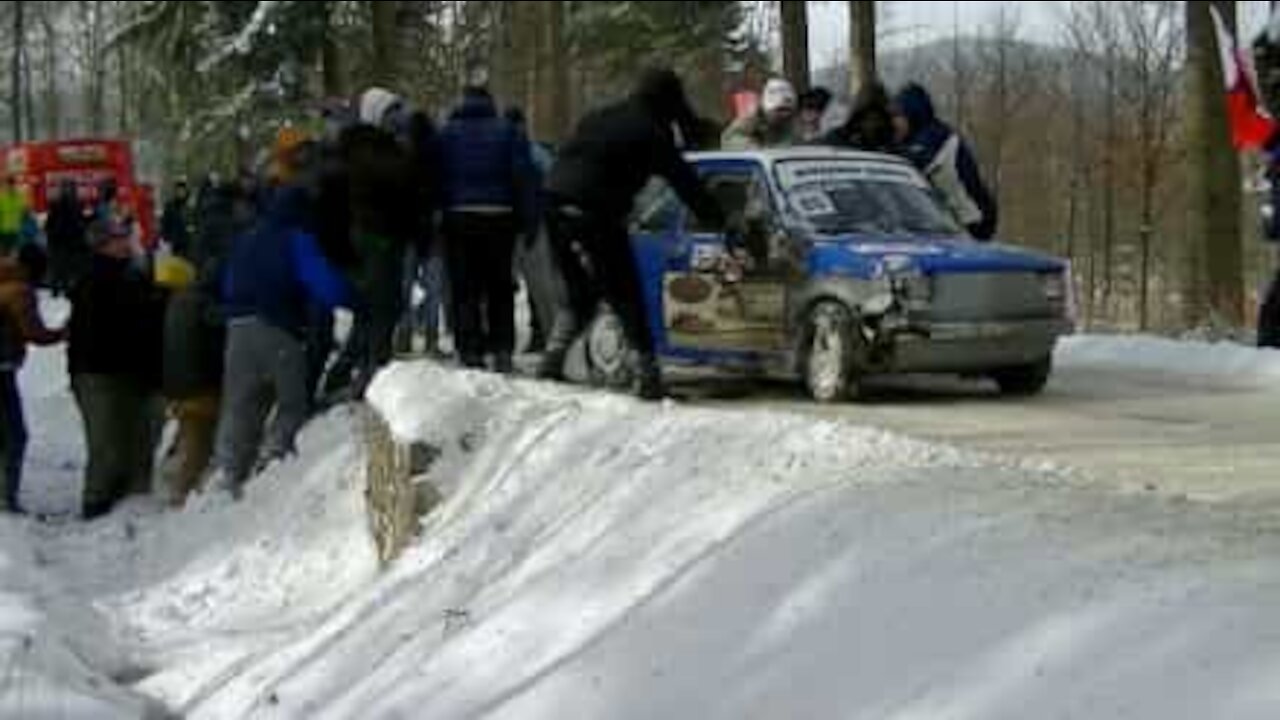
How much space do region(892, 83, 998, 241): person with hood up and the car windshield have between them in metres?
0.78

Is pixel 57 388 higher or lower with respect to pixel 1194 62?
lower

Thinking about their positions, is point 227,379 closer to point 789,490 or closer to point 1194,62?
point 789,490

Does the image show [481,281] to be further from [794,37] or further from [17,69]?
[17,69]

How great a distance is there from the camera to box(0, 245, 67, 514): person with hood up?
547 inches

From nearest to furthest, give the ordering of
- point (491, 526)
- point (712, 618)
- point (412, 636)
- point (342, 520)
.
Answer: point (712, 618), point (412, 636), point (491, 526), point (342, 520)

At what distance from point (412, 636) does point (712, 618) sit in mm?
2020

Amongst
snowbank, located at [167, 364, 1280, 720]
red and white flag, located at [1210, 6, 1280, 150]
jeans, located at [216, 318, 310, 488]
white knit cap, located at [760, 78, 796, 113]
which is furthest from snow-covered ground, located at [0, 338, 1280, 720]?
red and white flag, located at [1210, 6, 1280, 150]

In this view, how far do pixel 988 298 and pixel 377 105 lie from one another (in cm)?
451

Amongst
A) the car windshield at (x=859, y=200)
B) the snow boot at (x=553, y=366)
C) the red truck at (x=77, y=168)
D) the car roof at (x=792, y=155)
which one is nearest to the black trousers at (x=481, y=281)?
the snow boot at (x=553, y=366)

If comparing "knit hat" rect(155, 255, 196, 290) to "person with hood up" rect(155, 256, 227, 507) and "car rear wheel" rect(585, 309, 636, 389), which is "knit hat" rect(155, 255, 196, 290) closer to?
"person with hood up" rect(155, 256, 227, 507)

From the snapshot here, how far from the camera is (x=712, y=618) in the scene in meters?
5.55

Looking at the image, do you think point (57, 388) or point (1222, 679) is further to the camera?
point (57, 388)

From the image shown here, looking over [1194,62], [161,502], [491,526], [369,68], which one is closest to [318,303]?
[161,502]

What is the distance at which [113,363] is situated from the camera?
1408cm
